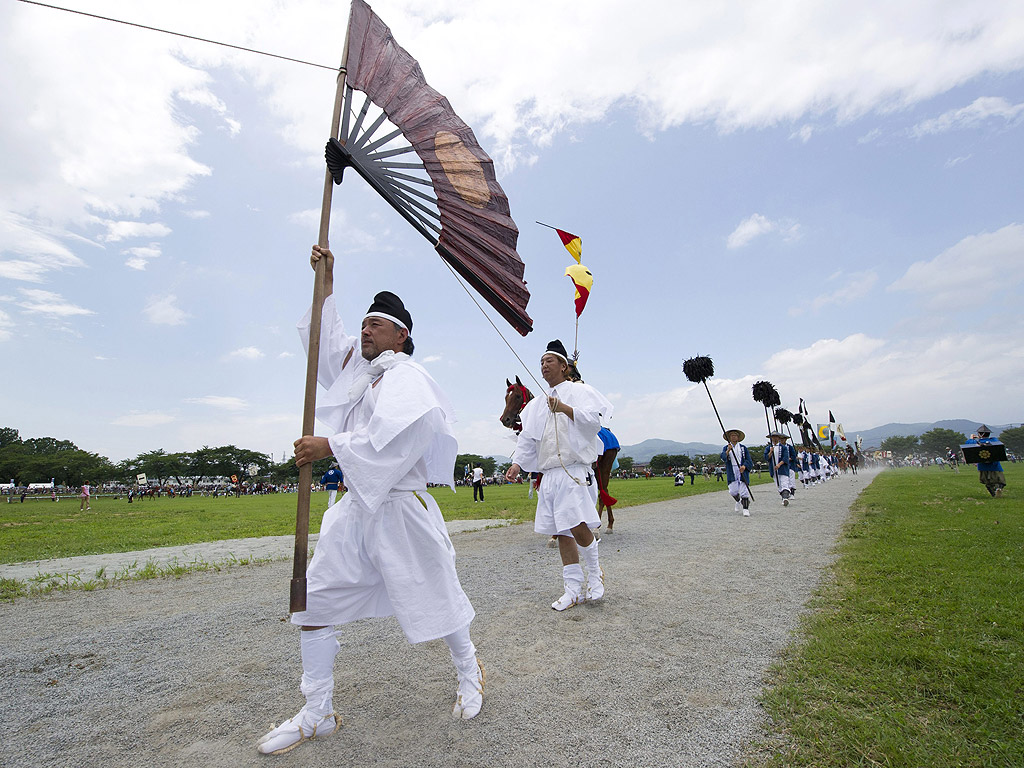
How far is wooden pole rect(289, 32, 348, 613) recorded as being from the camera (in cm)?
253

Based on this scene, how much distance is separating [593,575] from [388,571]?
2.66 m

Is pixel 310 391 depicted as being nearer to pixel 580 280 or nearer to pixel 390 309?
pixel 390 309

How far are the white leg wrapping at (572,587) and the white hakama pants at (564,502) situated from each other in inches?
12.6

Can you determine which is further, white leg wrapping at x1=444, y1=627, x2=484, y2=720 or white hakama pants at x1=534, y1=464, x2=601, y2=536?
white hakama pants at x1=534, y1=464, x2=601, y2=536

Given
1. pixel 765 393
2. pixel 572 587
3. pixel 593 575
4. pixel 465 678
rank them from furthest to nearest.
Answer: pixel 765 393
pixel 593 575
pixel 572 587
pixel 465 678

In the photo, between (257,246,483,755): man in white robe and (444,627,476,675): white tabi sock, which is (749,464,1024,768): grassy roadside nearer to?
(444,627,476,675): white tabi sock

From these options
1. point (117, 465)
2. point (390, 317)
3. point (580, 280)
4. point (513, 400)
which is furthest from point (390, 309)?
point (117, 465)

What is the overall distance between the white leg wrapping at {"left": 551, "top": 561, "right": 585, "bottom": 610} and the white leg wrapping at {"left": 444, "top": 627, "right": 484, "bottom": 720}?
183 cm

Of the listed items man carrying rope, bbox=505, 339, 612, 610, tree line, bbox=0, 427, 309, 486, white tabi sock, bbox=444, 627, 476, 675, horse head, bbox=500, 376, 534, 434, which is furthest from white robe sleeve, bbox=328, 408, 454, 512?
tree line, bbox=0, 427, 309, 486

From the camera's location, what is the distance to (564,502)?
484cm

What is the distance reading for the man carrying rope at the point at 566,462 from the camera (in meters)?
4.71

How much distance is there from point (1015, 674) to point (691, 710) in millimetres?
1762

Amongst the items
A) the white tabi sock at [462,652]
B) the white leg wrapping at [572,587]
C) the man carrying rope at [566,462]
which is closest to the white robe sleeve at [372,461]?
the white tabi sock at [462,652]

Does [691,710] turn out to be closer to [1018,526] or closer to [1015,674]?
[1015,674]
